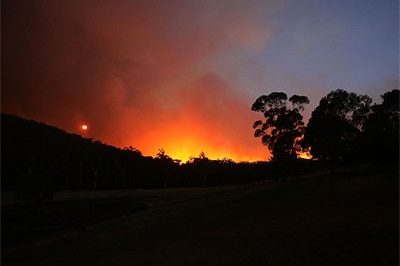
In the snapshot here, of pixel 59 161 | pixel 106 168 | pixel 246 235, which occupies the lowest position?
pixel 246 235

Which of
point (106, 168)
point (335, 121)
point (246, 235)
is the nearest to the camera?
point (246, 235)

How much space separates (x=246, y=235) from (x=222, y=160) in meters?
140

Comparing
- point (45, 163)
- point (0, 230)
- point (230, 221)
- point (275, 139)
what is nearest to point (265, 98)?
point (275, 139)

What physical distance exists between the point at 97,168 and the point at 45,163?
48.8 feet

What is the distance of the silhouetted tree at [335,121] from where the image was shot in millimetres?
67000

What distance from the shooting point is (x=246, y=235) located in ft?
109

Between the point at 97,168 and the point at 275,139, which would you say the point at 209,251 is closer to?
the point at 275,139

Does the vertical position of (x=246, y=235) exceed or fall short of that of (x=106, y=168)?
it falls short

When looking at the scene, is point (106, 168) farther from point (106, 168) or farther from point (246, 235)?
point (246, 235)

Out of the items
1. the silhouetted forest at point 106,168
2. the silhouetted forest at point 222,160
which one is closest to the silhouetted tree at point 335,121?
the silhouetted forest at point 222,160

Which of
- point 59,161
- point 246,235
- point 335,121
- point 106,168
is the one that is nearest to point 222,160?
point 106,168

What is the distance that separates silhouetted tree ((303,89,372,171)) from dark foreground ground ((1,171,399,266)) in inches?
565

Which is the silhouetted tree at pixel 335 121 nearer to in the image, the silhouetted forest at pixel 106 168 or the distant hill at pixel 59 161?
the silhouetted forest at pixel 106 168

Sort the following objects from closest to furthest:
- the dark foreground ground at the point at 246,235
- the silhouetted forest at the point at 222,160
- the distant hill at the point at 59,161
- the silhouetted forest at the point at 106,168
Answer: the dark foreground ground at the point at 246,235
the silhouetted forest at the point at 222,160
the distant hill at the point at 59,161
the silhouetted forest at the point at 106,168
